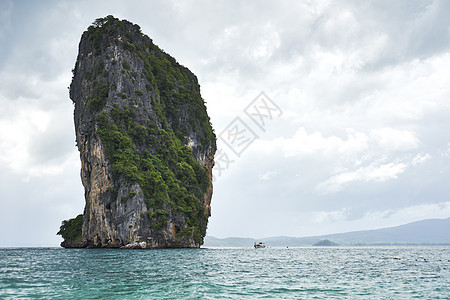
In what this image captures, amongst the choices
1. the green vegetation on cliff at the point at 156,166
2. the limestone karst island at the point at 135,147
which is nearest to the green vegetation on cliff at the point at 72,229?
the limestone karst island at the point at 135,147

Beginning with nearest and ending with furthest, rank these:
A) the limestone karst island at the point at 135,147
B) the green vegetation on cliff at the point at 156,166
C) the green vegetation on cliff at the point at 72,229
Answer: the limestone karst island at the point at 135,147
the green vegetation on cliff at the point at 156,166
the green vegetation on cliff at the point at 72,229

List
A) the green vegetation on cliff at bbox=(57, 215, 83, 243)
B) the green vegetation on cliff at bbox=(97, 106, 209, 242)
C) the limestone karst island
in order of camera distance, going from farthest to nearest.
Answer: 1. the green vegetation on cliff at bbox=(57, 215, 83, 243)
2. the green vegetation on cliff at bbox=(97, 106, 209, 242)
3. the limestone karst island

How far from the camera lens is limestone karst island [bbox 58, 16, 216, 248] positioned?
5741 cm

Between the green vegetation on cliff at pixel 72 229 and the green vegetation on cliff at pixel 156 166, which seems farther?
the green vegetation on cliff at pixel 72 229

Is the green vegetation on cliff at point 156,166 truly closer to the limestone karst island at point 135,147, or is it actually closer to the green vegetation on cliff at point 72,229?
the limestone karst island at point 135,147

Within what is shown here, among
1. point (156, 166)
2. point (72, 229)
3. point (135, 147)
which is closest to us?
point (135, 147)

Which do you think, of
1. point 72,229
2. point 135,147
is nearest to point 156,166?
point 135,147

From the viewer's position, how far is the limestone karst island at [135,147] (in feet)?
188

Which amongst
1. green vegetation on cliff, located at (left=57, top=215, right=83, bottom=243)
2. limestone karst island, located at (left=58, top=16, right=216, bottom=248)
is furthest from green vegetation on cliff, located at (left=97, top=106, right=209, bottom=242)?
green vegetation on cliff, located at (left=57, top=215, right=83, bottom=243)

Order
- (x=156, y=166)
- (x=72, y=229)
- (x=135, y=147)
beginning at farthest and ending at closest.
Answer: (x=72, y=229) → (x=156, y=166) → (x=135, y=147)

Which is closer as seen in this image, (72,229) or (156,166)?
(156,166)

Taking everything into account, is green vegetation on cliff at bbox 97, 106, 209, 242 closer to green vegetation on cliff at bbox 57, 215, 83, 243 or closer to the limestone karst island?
the limestone karst island

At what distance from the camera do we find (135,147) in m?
63.6

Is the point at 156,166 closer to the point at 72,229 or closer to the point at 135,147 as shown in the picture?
the point at 135,147
